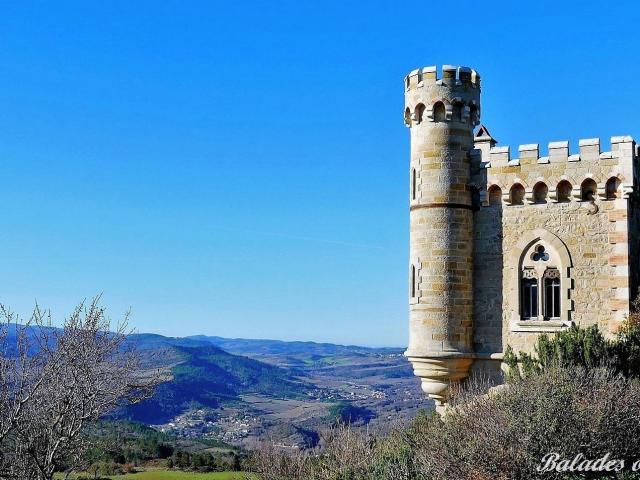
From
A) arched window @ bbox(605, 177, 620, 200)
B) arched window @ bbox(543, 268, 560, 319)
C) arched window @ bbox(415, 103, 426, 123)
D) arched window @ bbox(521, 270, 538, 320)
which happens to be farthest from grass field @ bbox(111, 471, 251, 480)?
arched window @ bbox(605, 177, 620, 200)

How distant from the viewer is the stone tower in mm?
19562

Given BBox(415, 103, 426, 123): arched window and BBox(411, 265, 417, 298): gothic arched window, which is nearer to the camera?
BBox(411, 265, 417, 298): gothic arched window

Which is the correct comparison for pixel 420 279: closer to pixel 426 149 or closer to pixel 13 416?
pixel 426 149

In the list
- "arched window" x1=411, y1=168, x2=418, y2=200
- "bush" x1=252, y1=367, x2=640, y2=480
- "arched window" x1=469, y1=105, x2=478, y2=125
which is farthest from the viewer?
"arched window" x1=411, y1=168, x2=418, y2=200

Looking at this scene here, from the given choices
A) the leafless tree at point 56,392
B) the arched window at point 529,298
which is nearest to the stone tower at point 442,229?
the arched window at point 529,298

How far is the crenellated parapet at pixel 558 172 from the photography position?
60.3 ft

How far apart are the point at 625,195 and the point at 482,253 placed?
3.71m

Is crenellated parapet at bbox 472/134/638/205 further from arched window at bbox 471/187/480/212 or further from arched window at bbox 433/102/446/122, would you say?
arched window at bbox 433/102/446/122

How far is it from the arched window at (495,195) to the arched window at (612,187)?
2605 mm

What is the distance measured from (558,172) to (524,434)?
8.58 meters

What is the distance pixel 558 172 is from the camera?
1902cm

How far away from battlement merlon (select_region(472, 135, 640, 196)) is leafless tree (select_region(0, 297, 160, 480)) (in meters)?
9.97

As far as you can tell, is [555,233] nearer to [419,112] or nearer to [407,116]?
[419,112]

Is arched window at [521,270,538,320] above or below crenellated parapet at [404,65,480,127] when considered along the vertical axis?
below
